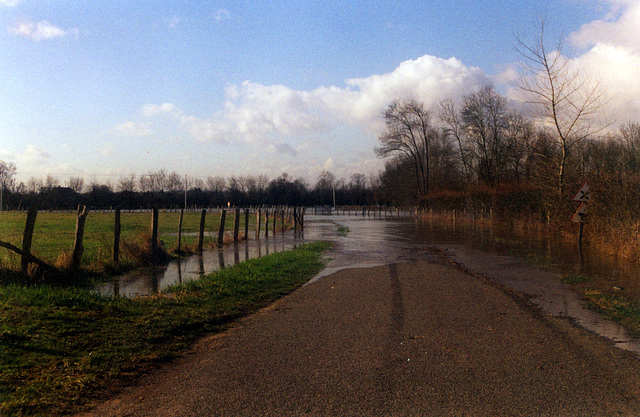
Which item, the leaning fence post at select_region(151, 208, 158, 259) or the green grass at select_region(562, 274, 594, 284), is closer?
the green grass at select_region(562, 274, 594, 284)

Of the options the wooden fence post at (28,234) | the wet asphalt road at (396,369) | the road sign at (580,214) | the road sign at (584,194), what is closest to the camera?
the wet asphalt road at (396,369)

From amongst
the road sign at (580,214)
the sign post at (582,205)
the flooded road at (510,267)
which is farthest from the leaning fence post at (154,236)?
the road sign at (580,214)

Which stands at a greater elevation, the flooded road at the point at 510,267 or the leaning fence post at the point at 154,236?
the leaning fence post at the point at 154,236

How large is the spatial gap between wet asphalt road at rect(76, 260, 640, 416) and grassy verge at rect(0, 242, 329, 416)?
1.31ft

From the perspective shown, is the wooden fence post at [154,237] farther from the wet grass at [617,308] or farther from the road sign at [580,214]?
the road sign at [580,214]

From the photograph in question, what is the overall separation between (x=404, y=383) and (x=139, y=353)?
3.11 m

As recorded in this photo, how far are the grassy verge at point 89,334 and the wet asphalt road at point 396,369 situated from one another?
0.40 meters

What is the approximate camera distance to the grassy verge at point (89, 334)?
440 centimetres

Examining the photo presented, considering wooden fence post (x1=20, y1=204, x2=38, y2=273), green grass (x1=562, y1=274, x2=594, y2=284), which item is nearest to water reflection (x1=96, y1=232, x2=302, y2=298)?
wooden fence post (x1=20, y1=204, x2=38, y2=273)

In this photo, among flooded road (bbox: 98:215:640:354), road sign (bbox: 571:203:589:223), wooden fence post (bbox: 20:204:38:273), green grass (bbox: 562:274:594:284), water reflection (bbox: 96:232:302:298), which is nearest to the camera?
flooded road (bbox: 98:215:640:354)

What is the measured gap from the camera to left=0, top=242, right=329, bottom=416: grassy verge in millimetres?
4402

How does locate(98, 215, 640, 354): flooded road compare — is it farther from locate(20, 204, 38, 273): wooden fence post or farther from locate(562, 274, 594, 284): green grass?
locate(20, 204, 38, 273): wooden fence post

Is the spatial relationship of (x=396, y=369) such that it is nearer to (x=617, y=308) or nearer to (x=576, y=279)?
(x=617, y=308)

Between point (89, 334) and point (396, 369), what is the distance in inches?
154
